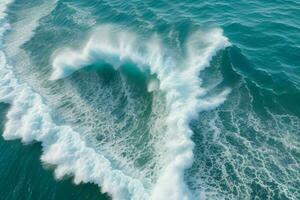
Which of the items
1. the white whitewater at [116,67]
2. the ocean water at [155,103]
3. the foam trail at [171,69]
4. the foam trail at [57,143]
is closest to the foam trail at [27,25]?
the ocean water at [155,103]

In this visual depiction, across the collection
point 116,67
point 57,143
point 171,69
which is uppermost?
point 171,69

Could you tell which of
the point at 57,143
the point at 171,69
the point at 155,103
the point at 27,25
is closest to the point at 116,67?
the point at 171,69

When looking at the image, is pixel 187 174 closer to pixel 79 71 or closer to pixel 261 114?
pixel 261 114

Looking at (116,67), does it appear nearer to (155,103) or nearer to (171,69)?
(171,69)

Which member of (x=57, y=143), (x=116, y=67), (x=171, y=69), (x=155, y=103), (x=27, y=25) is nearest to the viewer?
(x=57, y=143)

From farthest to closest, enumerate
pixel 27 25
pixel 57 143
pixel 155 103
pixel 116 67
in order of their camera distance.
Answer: pixel 27 25, pixel 116 67, pixel 155 103, pixel 57 143

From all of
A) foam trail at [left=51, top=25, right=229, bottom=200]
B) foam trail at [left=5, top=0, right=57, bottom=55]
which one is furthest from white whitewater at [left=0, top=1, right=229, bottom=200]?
foam trail at [left=5, top=0, right=57, bottom=55]

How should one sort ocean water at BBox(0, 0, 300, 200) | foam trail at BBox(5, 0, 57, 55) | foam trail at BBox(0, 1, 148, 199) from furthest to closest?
foam trail at BBox(5, 0, 57, 55)
ocean water at BBox(0, 0, 300, 200)
foam trail at BBox(0, 1, 148, 199)

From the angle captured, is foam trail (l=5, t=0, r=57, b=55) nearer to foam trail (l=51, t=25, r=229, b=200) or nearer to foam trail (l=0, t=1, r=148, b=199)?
foam trail (l=51, t=25, r=229, b=200)
